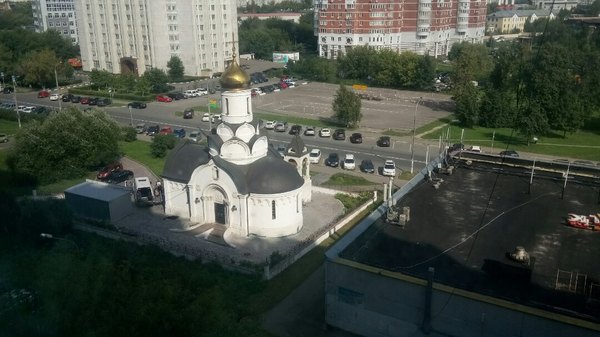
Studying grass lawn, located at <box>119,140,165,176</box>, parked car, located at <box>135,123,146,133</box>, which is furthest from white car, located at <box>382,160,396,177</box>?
parked car, located at <box>135,123,146,133</box>

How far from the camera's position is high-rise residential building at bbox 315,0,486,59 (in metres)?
82.2

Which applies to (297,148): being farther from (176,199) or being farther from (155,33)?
(155,33)

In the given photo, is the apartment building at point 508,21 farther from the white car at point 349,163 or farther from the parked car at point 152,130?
the white car at point 349,163

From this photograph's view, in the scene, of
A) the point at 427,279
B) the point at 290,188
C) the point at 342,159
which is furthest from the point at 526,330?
the point at 342,159

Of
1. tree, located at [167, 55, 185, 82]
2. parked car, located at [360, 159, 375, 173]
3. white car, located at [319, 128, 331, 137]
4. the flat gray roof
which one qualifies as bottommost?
parked car, located at [360, 159, 375, 173]

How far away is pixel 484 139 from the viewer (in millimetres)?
42469

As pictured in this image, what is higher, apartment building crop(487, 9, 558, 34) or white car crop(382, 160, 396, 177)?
apartment building crop(487, 9, 558, 34)

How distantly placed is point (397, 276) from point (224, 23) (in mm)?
65666

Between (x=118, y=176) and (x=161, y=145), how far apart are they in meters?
5.12

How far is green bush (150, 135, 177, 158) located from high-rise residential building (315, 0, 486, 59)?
48.4 m

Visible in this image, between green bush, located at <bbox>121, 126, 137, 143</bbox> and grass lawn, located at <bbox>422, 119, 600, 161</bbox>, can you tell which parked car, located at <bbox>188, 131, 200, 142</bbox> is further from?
grass lawn, located at <bbox>422, 119, 600, 161</bbox>

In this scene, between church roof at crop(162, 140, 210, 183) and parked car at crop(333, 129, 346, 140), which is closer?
church roof at crop(162, 140, 210, 183)

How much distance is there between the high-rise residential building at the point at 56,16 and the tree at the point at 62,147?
7328cm

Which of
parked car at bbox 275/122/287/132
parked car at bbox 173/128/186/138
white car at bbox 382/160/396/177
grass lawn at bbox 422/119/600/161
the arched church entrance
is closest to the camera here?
the arched church entrance
